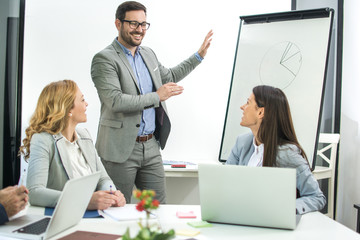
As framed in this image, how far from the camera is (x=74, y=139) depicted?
2.09 meters

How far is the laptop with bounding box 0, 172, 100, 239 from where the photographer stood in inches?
51.9

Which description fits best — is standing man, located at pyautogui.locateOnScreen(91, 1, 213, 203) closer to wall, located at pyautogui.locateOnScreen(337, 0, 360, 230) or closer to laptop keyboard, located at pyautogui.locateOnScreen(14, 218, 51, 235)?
laptop keyboard, located at pyautogui.locateOnScreen(14, 218, 51, 235)

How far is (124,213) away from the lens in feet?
5.42

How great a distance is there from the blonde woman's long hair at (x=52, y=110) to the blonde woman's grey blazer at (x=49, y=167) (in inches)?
1.9

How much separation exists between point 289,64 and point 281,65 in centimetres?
6

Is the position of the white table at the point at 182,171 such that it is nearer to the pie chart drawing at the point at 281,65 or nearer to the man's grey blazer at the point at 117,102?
the man's grey blazer at the point at 117,102

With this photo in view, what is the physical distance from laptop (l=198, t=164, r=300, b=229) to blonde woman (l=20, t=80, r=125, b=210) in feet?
1.57

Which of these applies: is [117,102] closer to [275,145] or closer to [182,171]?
[182,171]

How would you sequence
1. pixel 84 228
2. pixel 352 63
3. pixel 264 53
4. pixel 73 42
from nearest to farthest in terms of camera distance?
pixel 84 228 → pixel 264 53 → pixel 352 63 → pixel 73 42

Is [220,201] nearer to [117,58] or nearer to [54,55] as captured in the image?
[117,58]

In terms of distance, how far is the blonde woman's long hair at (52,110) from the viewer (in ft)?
6.49

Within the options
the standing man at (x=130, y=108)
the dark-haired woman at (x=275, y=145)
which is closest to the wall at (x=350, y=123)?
the dark-haired woman at (x=275, y=145)

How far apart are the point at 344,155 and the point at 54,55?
259 centimetres

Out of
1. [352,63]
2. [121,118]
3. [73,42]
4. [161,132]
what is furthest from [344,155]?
[73,42]
